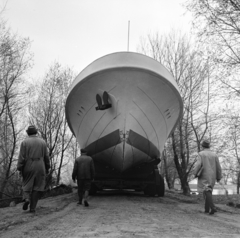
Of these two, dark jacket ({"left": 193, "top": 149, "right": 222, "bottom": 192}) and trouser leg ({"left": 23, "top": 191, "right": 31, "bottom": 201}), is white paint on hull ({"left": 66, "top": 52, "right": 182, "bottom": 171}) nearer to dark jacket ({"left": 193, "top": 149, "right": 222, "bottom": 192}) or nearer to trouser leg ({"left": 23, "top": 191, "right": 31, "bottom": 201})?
dark jacket ({"left": 193, "top": 149, "right": 222, "bottom": 192})

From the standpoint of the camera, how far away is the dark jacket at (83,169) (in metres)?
6.64

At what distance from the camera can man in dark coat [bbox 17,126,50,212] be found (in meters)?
5.17

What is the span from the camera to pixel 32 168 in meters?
5.19

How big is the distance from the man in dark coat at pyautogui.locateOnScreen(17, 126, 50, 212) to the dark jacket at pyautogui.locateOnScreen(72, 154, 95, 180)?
141 centimetres

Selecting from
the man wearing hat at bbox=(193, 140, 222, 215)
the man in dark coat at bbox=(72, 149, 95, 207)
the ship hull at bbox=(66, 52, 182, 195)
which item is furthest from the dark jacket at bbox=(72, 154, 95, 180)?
the man wearing hat at bbox=(193, 140, 222, 215)

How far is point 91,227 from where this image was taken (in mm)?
3643

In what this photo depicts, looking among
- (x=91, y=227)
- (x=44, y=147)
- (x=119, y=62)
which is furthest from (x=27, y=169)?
(x=119, y=62)

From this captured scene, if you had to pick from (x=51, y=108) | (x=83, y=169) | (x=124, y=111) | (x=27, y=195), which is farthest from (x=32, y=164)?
(x=51, y=108)

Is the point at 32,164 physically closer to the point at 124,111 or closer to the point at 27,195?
the point at 27,195

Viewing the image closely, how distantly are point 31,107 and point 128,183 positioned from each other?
11.7m

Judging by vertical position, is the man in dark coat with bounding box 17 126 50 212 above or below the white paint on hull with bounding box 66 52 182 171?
below

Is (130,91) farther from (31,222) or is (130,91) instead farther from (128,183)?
(31,222)

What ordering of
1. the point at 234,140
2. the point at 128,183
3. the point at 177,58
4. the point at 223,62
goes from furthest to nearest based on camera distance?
the point at 177,58, the point at 234,140, the point at 223,62, the point at 128,183

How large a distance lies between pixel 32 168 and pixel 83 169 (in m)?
1.66
